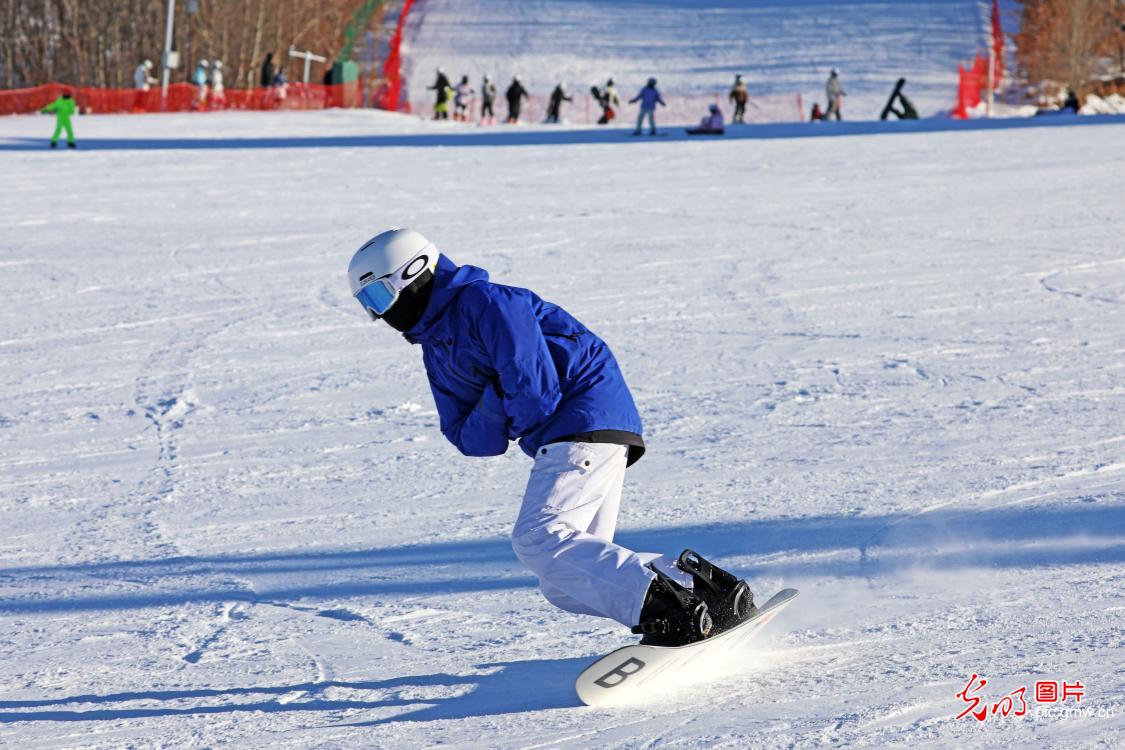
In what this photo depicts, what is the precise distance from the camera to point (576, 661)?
4.01 meters

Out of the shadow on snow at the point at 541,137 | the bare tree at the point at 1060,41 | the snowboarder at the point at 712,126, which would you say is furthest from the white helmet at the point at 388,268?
the bare tree at the point at 1060,41

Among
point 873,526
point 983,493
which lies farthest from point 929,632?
point 983,493

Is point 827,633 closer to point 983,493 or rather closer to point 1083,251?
point 983,493

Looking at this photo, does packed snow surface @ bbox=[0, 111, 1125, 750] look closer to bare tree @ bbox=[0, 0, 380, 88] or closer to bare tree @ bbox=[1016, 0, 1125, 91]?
bare tree @ bbox=[0, 0, 380, 88]

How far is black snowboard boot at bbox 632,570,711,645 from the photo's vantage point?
364 centimetres

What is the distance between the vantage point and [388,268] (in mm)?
3602

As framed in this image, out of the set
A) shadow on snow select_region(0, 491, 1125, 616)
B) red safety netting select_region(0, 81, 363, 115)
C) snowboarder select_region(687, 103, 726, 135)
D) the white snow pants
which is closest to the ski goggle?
the white snow pants

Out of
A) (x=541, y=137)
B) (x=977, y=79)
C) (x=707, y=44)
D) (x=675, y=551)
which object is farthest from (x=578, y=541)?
(x=707, y=44)

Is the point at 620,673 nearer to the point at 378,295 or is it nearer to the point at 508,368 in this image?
the point at 508,368

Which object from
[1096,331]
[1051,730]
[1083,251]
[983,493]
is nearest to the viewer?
[1051,730]

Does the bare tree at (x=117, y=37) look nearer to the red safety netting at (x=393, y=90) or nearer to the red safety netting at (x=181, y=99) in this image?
the red safety netting at (x=393, y=90)

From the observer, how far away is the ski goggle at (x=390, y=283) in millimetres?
3604

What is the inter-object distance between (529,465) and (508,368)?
10.5ft

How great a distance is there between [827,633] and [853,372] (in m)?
4.13
